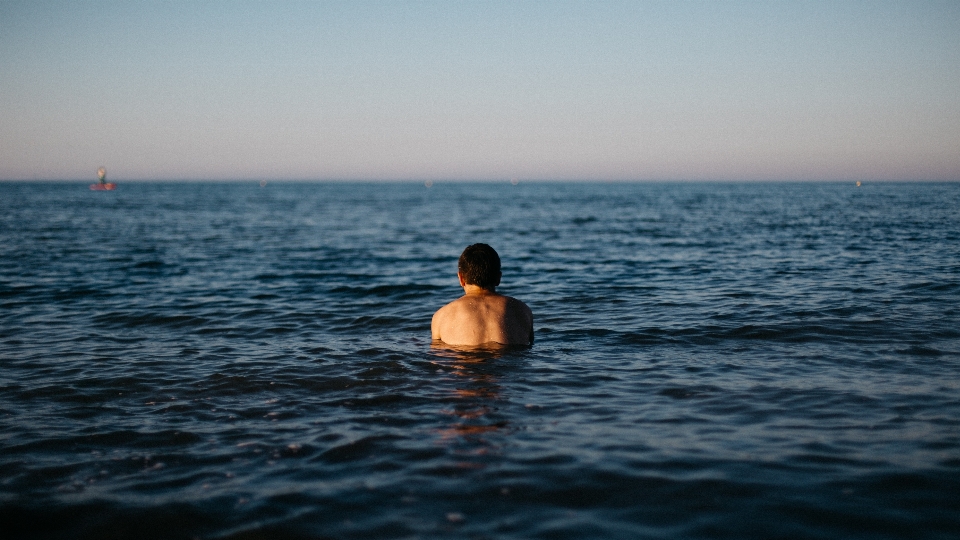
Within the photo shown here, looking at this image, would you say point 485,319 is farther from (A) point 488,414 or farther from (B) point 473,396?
(A) point 488,414

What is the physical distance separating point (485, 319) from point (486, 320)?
2cm

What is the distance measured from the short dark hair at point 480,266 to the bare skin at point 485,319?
98mm

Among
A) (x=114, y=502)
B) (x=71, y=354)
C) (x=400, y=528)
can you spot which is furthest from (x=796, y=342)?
(x=71, y=354)

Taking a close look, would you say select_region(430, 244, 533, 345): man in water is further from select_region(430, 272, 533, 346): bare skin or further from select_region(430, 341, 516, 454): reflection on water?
select_region(430, 341, 516, 454): reflection on water

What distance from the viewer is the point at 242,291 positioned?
44.1ft

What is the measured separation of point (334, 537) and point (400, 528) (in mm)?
340

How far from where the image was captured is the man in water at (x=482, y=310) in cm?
702

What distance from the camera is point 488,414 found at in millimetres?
5348

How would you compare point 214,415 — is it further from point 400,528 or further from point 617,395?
point 617,395

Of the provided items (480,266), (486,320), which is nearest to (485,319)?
(486,320)

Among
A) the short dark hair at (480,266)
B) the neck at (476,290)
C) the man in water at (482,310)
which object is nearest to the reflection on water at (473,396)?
the man in water at (482,310)

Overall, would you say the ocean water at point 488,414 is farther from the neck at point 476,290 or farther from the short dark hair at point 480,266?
the short dark hair at point 480,266

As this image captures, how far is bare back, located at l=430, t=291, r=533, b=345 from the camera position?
7250mm

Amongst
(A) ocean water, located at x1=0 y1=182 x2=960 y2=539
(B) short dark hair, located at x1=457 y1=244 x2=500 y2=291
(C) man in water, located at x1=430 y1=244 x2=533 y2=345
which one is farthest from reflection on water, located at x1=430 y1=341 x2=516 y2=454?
(B) short dark hair, located at x1=457 y1=244 x2=500 y2=291
